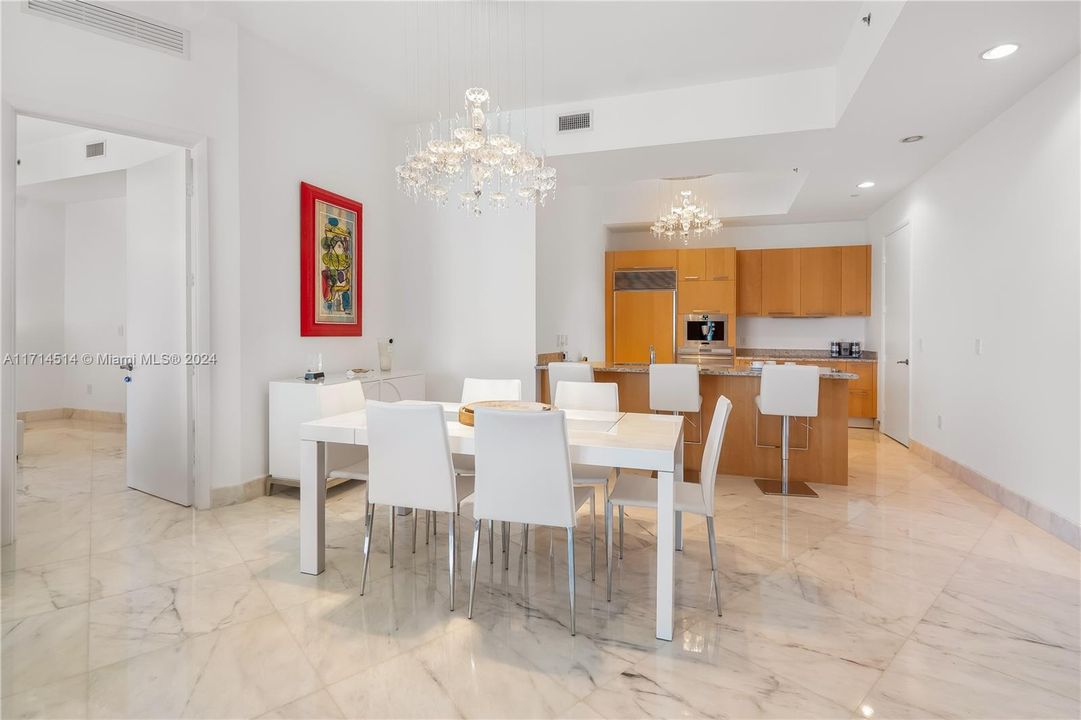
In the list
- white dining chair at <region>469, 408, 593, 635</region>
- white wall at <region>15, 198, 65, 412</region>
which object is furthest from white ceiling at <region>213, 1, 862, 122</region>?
white dining chair at <region>469, 408, 593, 635</region>

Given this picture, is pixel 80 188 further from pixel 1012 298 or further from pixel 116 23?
pixel 1012 298

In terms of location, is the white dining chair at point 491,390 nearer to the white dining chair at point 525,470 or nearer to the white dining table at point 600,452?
the white dining table at point 600,452

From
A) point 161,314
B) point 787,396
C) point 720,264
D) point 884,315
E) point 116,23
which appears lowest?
point 787,396

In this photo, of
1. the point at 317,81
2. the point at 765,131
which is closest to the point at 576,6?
the point at 765,131

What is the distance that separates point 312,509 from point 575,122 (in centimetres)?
358

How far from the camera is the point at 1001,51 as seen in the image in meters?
2.83

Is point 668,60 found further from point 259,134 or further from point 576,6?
point 259,134

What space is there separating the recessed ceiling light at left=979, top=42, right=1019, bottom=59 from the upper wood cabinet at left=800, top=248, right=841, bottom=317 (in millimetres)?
4120

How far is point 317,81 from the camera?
418 cm

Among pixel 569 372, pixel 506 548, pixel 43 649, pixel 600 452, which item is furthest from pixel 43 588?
pixel 569 372

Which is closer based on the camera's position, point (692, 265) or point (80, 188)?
point (80, 188)

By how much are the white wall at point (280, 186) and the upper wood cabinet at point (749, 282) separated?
4.93 metres

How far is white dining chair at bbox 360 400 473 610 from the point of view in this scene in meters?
2.21

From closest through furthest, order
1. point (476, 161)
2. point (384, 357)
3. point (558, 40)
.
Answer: point (476, 161) → point (558, 40) → point (384, 357)
